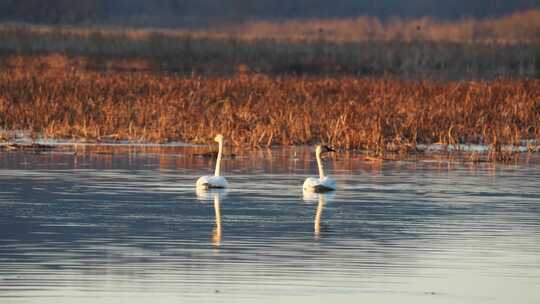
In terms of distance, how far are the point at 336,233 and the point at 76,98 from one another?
13.3 meters

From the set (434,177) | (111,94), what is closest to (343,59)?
(111,94)

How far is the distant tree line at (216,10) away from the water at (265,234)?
59.3 metres

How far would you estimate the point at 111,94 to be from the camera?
1061 inches

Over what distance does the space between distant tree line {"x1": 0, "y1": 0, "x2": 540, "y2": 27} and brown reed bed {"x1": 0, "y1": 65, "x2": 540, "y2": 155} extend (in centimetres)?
4902

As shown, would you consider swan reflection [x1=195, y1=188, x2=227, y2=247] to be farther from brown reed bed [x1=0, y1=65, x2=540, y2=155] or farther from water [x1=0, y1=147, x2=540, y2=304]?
brown reed bed [x1=0, y1=65, x2=540, y2=155]

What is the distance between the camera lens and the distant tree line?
258 ft

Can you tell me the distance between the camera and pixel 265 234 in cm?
1284

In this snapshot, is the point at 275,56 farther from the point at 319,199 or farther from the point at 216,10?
the point at 216,10

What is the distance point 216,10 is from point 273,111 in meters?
56.3

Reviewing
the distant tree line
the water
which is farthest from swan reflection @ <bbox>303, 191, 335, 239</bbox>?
the distant tree line

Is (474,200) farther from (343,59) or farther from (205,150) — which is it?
(343,59)

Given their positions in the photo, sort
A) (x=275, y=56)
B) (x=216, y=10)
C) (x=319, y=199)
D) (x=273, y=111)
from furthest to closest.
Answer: (x=216, y=10)
(x=275, y=56)
(x=273, y=111)
(x=319, y=199)

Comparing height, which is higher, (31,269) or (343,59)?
(343,59)

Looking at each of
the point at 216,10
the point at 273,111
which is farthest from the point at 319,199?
the point at 216,10
